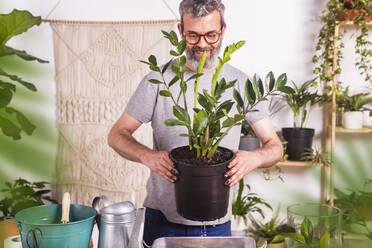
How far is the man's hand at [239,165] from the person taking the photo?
0.90m

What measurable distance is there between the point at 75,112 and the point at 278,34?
150 cm

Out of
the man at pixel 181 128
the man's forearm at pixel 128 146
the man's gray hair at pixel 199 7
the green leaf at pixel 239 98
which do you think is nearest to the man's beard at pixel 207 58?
the man at pixel 181 128

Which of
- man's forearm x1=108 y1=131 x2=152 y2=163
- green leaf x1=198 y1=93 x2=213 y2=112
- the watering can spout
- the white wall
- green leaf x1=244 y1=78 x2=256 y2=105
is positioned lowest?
the watering can spout

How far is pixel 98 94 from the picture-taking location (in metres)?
2.54

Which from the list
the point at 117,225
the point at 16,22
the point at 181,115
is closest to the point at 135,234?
the point at 117,225

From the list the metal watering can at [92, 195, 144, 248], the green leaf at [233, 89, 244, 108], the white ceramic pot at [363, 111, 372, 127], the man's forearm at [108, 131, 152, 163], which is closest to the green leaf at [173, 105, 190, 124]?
the green leaf at [233, 89, 244, 108]

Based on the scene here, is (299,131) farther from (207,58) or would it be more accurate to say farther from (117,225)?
(117,225)

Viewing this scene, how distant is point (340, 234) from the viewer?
0.68 feet

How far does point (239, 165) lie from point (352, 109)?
1.62 meters

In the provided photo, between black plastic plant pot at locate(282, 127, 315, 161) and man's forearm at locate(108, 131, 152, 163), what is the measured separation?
134 centimetres

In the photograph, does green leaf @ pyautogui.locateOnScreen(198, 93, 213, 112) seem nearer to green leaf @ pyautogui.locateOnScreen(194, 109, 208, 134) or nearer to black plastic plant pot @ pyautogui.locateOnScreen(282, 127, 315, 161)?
green leaf @ pyautogui.locateOnScreen(194, 109, 208, 134)

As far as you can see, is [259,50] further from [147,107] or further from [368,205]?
[368,205]

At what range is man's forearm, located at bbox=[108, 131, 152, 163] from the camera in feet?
4.01

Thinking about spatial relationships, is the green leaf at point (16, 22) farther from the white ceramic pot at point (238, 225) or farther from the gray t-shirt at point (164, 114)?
the white ceramic pot at point (238, 225)
